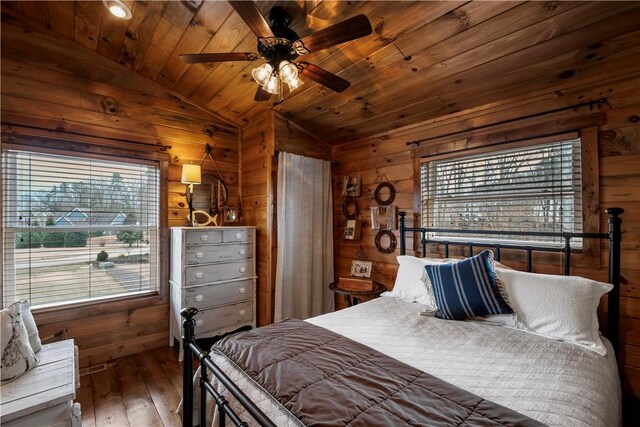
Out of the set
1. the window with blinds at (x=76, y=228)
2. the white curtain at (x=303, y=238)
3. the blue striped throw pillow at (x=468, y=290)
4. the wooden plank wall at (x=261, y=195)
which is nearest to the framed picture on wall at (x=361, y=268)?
the white curtain at (x=303, y=238)

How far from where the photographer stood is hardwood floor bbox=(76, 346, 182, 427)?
1.80 m

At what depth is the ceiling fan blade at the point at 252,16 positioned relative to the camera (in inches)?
49.4

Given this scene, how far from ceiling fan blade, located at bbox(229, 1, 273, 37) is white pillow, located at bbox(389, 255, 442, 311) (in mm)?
1777

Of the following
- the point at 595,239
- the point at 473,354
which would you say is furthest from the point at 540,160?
the point at 473,354

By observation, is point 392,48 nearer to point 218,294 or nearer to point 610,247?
point 610,247

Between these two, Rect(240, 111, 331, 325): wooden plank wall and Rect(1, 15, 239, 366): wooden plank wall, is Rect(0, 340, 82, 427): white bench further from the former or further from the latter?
Rect(240, 111, 331, 325): wooden plank wall

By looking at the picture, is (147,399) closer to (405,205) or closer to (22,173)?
(22,173)

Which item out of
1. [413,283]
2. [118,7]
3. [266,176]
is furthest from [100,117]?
[413,283]

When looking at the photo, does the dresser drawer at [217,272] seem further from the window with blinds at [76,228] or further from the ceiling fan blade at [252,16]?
the ceiling fan blade at [252,16]

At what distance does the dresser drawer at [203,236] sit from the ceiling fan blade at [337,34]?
1.78 m

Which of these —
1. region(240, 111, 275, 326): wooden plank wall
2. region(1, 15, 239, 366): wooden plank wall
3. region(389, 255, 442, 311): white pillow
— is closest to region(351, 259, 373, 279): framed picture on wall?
region(389, 255, 442, 311): white pillow

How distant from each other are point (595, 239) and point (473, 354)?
1.19 metres

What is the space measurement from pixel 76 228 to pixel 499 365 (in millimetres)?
3127

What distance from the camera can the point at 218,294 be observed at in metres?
2.69
